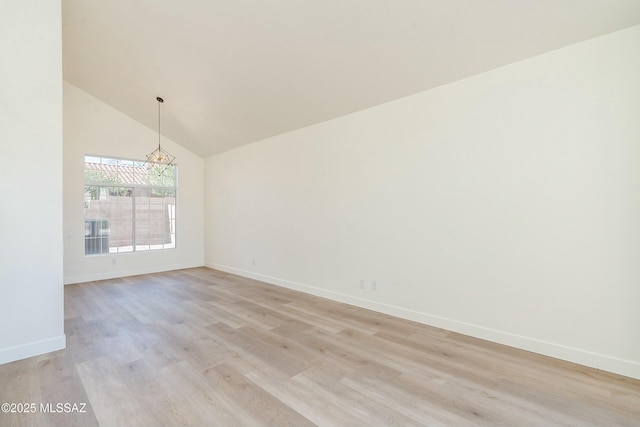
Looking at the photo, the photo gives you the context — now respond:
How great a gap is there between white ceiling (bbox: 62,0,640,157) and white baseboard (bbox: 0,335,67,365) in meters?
3.55

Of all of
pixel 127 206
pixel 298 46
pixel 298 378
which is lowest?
pixel 298 378

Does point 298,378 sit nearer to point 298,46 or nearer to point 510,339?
point 510,339

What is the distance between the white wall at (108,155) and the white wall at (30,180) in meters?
2.76

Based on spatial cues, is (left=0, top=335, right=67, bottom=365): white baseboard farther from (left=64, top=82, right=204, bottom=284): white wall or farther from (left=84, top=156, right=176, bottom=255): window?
(left=84, top=156, right=176, bottom=255): window

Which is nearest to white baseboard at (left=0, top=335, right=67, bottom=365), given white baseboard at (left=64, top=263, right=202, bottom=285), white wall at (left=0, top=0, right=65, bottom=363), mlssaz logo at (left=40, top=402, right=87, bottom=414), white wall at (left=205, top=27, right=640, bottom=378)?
white wall at (left=0, top=0, right=65, bottom=363)

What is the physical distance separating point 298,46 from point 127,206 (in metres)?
5.30

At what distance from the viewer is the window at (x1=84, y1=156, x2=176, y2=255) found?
602cm

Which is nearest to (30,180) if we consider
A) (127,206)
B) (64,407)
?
(64,407)

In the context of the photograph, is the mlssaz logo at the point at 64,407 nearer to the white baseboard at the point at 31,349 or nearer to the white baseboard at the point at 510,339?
the white baseboard at the point at 31,349

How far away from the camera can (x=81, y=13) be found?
145 inches

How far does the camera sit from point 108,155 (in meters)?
6.13

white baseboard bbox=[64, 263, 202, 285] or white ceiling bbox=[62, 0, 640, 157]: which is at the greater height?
white ceiling bbox=[62, 0, 640, 157]

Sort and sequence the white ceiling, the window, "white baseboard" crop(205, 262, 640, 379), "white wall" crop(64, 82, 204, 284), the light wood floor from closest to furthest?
the light wood floor
"white baseboard" crop(205, 262, 640, 379)
the white ceiling
"white wall" crop(64, 82, 204, 284)
the window

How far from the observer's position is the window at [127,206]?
6.02 meters
